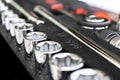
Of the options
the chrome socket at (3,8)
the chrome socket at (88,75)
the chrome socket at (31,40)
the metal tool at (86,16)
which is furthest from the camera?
the chrome socket at (3,8)

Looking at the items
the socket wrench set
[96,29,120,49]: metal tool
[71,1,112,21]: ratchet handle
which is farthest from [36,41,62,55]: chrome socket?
[71,1,112,21]: ratchet handle

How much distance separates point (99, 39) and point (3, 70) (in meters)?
0.37

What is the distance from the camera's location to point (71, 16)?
2.62 ft

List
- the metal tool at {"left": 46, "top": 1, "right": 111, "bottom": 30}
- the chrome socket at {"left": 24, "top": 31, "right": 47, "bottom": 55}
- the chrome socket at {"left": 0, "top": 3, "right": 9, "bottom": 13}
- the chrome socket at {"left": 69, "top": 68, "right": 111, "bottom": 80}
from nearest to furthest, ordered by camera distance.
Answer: the chrome socket at {"left": 69, "top": 68, "right": 111, "bottom": 80}
the chrome socket at {"left": 24, "top": 31, "right": 47, "bottom": 55}
the metal tool at {"left": 46, "top": 1, "right": 111, "bottom": 30}
the chrome socket at {"left": 0, "top": 3, "right": 9, "bottom": 13}

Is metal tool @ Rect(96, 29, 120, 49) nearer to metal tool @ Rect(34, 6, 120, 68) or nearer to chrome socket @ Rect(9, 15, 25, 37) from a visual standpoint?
metal tool @ Rect(34, 6, 120, 68)

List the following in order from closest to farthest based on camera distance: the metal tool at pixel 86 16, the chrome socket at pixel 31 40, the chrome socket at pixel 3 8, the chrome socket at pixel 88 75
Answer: the chrome socket at pixel 88 75
the chrome socket at pixel 31 40
the metal tool at pixel 86 16
the chrome socket at pixel 3 8

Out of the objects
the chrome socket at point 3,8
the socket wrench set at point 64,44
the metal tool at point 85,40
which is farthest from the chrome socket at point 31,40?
the chrome socket at point 3,8

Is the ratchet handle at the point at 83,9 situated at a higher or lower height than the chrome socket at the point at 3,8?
lower

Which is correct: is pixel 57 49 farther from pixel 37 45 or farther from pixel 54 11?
pixel 54 11

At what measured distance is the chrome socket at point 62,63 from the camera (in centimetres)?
40

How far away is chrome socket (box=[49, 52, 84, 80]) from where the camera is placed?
398mm

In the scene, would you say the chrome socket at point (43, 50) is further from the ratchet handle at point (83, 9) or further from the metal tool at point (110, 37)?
the ratchet handle at point (83, 9)

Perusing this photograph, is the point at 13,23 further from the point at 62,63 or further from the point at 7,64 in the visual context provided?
the point at 62,63

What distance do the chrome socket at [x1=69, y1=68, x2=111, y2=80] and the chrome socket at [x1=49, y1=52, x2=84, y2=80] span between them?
1cm
